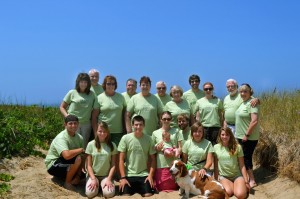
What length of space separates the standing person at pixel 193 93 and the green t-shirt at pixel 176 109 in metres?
0.60

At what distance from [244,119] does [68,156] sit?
3.47 meters

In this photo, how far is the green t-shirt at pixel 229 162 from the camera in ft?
24.7

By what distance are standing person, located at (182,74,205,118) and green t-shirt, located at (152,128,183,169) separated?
1193 mm

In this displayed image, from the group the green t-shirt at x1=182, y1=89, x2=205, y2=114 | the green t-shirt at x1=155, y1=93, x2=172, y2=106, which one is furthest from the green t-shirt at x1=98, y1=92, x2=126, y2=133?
the green t-shirt at x1=182, y1=89, x2=205, y2=114

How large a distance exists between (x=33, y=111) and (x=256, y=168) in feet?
23.7

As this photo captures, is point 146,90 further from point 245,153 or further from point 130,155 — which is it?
point 245,153

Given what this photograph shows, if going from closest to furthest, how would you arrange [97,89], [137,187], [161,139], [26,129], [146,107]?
[137,187] → [161,139] → [146,107] → [97,89] → [26,129]

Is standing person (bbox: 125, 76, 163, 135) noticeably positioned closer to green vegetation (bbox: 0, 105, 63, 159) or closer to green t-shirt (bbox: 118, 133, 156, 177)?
green t-shirt (bbox: 118, 133, 156, 177)

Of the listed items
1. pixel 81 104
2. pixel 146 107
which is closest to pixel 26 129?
pixel 81 104

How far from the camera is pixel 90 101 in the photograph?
8.29 m

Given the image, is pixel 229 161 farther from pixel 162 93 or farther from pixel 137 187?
pixel 162 93

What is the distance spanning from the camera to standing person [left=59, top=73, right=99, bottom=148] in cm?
822

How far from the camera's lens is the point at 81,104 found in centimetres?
825

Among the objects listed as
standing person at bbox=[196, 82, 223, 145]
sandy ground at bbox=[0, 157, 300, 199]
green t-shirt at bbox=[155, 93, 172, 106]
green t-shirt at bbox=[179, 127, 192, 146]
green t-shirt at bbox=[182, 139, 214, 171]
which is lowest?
sandy ground at bbox=[0, 157, 300, 199]
